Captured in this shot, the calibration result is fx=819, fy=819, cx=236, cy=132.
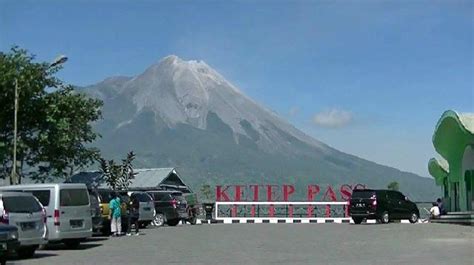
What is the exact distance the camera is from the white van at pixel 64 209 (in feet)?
70.7

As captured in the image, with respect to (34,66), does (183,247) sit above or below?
below

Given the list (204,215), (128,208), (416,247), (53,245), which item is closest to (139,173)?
(204,215)

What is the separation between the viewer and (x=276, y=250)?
69.6 feet

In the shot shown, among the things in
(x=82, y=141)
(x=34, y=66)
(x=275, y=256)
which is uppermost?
(x=34, y=66)

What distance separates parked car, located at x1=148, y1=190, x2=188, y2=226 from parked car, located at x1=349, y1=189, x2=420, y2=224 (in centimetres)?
821

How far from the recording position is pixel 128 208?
98.7 ft

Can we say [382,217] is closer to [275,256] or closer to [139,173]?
[275,256]

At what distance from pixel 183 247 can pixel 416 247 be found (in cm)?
632

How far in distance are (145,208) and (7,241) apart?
17.9 meters

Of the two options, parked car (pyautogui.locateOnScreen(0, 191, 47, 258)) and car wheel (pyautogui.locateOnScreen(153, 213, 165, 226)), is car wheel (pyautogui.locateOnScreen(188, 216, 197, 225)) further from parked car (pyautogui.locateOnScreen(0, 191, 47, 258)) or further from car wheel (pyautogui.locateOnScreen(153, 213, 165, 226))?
parked car (pyautogui.locateOnScreen(0, 191, 47, 258))

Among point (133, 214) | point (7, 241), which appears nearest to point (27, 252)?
point (7, 241)

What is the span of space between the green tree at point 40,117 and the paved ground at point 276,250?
11095mm

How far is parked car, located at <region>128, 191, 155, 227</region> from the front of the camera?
3375 centimetres

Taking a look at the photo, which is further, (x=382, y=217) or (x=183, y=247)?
(x=382, y=217)
